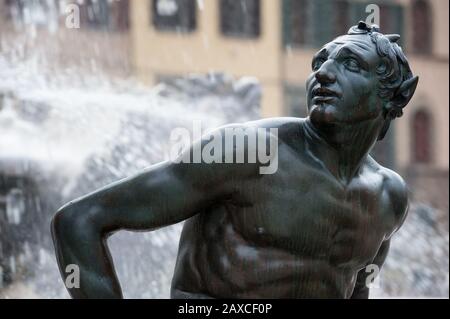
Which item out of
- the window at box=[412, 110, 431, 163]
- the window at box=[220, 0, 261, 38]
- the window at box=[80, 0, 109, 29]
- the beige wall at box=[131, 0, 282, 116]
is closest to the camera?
the window at box=[80, 0, 109, 29]

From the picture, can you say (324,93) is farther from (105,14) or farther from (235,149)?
(105,14)

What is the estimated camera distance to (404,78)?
296cm

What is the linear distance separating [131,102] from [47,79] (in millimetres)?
835

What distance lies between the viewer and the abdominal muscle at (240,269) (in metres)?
2.87

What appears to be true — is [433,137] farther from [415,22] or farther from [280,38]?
[280,38]

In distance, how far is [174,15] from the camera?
23.6 m

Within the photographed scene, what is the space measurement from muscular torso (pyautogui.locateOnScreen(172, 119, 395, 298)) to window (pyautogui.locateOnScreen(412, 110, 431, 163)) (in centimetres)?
2403

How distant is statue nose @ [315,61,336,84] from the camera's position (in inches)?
113

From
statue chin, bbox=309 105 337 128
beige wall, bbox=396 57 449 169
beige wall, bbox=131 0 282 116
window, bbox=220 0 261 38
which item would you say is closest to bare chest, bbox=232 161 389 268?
statue chin, bbox=309 105 337 128

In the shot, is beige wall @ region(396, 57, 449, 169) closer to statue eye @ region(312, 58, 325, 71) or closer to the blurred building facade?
the blurred building facade

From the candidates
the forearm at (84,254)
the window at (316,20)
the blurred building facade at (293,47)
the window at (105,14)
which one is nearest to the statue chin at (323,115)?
the forearm at (84,254)

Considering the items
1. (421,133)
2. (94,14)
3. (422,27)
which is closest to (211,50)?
(94,14)
